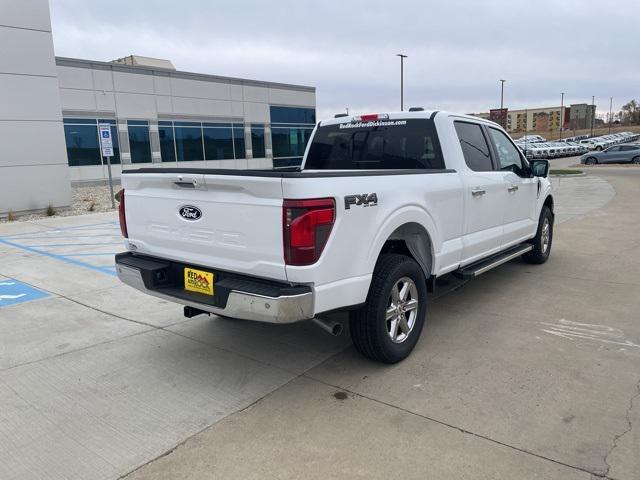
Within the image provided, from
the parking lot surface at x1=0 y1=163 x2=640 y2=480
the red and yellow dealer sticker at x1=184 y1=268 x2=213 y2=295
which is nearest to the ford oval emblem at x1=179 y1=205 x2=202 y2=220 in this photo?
the red and yellow dealer sticker at x1=184 y1=268 x2=213 y2=295

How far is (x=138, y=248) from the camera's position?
4.18 m

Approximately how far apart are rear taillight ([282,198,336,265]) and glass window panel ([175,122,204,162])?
89.4 ft

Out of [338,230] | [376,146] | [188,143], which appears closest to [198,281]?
[338,230]

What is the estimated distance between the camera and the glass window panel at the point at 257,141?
3316 cm

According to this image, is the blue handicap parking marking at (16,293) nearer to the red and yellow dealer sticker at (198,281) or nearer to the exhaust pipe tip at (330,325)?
the red and yellow dealer sticker at (198,281)

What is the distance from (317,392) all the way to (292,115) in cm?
3380

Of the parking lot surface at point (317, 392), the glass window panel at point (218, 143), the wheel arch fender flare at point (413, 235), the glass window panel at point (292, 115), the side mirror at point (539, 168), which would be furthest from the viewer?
the glass window panel at point (292, 115)

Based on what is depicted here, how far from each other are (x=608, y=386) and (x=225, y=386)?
2717mm

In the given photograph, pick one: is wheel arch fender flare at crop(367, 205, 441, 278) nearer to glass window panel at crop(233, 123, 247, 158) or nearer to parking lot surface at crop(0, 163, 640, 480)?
parking lot surface at crop(0, 163, 640, 480)

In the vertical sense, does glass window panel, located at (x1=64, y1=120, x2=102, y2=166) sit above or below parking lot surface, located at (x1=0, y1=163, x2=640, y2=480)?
above

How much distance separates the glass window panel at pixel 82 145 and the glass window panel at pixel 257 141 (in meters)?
10.5

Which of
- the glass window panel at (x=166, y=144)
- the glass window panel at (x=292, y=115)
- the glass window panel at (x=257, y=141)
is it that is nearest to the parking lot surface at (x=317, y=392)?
the glass window panel at (x=166, y=144)

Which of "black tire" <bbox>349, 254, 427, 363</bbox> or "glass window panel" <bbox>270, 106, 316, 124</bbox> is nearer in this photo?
"black tire" <bbox>349, 254, 427, 363</bbox>

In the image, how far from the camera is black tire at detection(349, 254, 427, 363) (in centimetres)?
372
